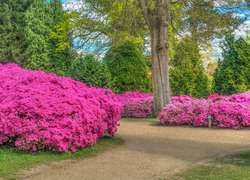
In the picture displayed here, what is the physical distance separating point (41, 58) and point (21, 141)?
607 inches

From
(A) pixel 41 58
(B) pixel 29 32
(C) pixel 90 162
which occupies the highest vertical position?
(B) pixel 29 32

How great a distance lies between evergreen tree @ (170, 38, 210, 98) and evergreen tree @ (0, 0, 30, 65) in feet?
32.1

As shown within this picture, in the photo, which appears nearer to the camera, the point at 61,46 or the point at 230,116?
the point at 230,116

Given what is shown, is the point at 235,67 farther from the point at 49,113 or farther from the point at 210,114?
the point at 49,113

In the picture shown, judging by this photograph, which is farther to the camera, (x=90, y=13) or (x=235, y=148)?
(x=90, y=13)

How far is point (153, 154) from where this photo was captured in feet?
23.2

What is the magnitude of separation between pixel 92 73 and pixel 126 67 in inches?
73.5

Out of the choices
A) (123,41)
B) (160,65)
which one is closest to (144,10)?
(160,65)

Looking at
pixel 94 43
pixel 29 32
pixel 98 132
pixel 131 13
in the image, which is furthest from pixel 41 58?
pixel 98 132

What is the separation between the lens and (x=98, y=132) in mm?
7887

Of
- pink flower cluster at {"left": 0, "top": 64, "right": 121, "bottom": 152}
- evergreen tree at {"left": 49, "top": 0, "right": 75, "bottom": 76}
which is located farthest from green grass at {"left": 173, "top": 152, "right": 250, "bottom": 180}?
evergreen tree at {"left": 49, "top": 0, "right": 75, "bottom": 76}

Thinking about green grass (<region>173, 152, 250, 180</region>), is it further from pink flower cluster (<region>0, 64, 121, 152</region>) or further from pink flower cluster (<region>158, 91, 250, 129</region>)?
pink flower cluster (<region>158, 91, 250, 129</region>)

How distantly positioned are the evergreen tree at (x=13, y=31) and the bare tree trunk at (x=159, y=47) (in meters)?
12.0

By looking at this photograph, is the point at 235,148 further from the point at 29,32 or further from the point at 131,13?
the point at 29,32
